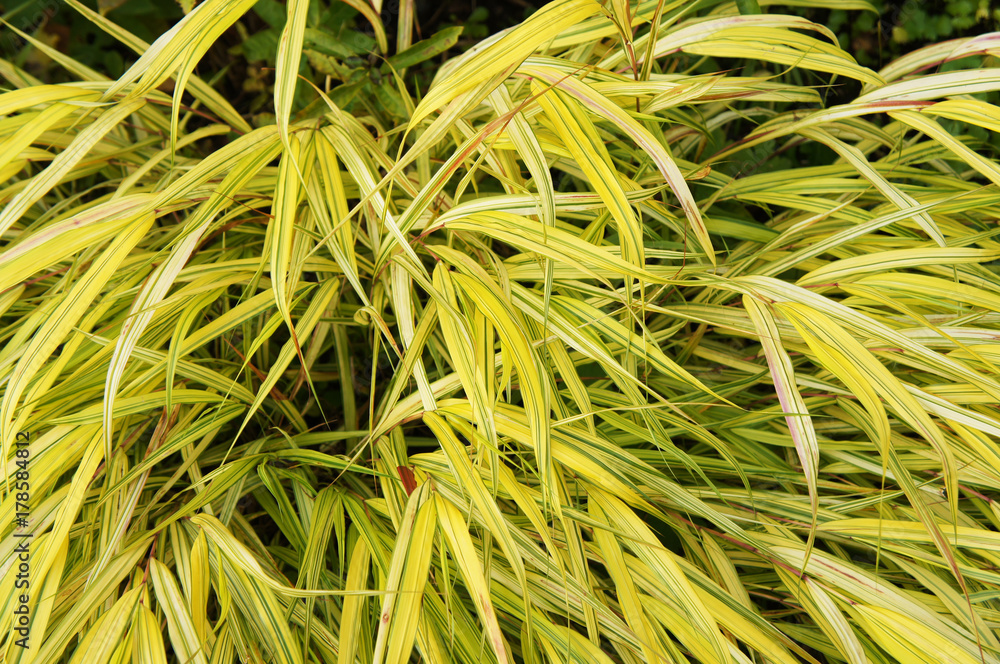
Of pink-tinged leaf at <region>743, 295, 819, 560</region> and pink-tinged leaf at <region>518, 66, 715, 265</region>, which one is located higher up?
pink-tinged leaf at <region>518, 66, 715, 265</region>

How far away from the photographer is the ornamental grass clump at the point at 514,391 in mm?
554

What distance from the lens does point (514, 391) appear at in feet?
2.78

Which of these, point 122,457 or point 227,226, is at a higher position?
point 227,226

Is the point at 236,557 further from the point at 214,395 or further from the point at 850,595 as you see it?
the point at 850,595

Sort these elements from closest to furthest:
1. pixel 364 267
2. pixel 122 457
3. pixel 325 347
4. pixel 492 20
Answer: pixel 122 457
pixel 364 267
pixel 325 347
pixel 492 20

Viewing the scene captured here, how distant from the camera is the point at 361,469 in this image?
25.7 inches

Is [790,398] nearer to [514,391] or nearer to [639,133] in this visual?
[639,133]

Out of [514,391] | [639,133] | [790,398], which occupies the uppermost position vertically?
[639,133]

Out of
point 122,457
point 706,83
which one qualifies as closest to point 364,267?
point 122,457

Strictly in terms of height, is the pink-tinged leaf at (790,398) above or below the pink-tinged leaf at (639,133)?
below

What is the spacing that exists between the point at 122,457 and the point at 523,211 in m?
0.56

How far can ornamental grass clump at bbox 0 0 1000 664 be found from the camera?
55cm

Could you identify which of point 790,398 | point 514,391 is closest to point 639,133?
point 790,398

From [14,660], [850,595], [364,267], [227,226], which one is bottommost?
[850,595]
